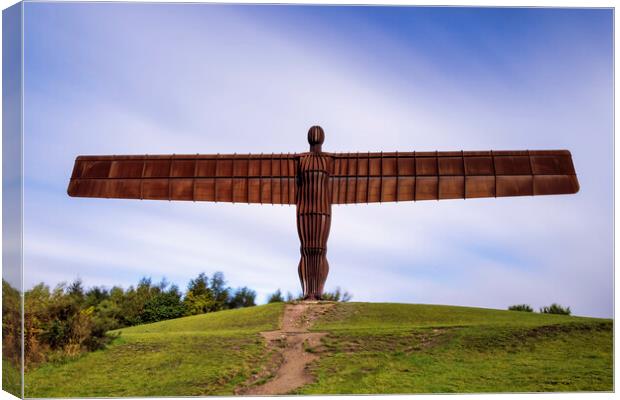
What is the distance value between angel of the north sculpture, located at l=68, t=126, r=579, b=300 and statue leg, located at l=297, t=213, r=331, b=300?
3 cm

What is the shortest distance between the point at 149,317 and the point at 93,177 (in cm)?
569

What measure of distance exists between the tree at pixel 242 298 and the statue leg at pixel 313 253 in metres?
9.94

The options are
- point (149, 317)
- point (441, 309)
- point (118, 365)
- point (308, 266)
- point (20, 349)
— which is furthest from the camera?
point (149, 317)

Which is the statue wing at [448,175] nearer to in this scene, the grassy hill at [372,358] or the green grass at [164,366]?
the grassy hill at [372,358]

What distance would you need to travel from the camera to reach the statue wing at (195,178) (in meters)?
24.7

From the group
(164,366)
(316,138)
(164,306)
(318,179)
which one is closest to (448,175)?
(318,179)

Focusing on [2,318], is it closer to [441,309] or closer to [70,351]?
[70,351]

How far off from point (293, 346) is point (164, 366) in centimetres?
341

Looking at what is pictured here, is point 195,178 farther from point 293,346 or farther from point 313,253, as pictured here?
point 293,346

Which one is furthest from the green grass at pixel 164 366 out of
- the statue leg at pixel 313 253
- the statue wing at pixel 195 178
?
the statue wing at pixel 195 178

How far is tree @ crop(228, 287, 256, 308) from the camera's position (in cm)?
3356

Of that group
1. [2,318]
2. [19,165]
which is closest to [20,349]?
[2,318]

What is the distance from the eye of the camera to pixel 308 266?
23891 mm

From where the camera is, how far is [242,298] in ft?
111
